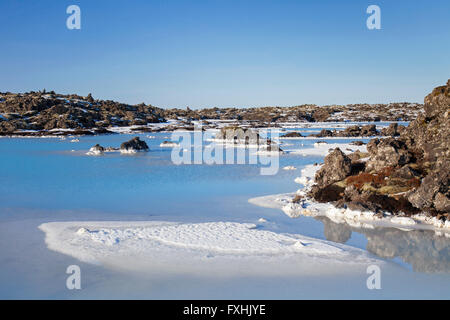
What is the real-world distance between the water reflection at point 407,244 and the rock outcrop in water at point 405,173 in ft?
4.61

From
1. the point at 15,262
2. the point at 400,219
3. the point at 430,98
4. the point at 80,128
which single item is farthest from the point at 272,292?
the point at 80,128

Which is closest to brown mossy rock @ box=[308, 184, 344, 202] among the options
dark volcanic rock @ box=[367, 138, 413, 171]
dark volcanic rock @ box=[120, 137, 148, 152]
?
dark volcanic rock @ box=[367, 138, 413, 171]

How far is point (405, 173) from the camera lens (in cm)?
1329

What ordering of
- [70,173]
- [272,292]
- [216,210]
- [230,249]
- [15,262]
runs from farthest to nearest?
[70,173] < [216,210] < [230,249] < [15,262] < [272,292]

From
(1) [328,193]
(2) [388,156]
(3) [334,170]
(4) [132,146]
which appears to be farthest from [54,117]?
(2) [388,156]

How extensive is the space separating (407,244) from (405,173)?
16.3ft

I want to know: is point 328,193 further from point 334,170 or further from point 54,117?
point 54,117

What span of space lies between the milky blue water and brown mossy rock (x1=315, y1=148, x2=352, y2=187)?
131 centimetres

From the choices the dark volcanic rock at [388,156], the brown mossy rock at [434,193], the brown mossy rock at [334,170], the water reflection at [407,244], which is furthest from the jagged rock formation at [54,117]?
the water reflection at [407,244]

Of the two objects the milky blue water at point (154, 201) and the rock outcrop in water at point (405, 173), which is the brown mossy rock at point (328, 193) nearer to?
the rock outcrop in water at point (405, 173)

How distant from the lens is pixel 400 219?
10742 millimetres

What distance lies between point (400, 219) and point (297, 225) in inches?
113
